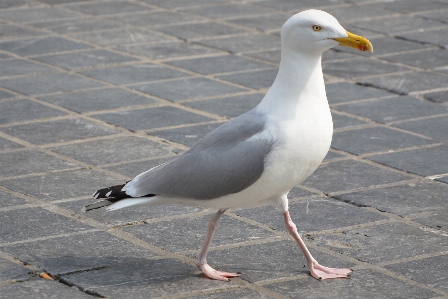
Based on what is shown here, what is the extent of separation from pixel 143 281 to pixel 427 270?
1429 millimetres

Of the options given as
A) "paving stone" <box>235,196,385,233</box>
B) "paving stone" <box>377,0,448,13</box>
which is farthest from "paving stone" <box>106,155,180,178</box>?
"paving stone" <box>377,0,448,13</box>

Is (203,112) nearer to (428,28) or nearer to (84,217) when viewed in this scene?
(84,217)

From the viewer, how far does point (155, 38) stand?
382 inches

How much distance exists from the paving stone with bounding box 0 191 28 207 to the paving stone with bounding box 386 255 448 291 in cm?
224

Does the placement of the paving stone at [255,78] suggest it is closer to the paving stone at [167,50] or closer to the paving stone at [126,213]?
the paving stone at [167,50]

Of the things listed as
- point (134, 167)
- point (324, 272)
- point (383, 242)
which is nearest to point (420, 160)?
point (383, 242)

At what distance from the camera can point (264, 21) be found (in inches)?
415

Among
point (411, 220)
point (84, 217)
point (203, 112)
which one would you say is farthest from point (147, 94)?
point (411, 220)

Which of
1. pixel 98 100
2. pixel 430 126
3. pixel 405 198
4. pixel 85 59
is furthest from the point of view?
pixel 85 59

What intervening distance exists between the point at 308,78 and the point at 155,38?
209 inches

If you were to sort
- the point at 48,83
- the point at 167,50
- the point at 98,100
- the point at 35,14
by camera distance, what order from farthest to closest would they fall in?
the point at 35,14
the point at 167,50
the point at 48,83
the point at 98,100

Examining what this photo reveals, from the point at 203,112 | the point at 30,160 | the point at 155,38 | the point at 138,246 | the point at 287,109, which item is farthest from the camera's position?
the point at 155,38

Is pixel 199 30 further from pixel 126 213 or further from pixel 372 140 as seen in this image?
pixel 126 213

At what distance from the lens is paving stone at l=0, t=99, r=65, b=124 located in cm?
731
